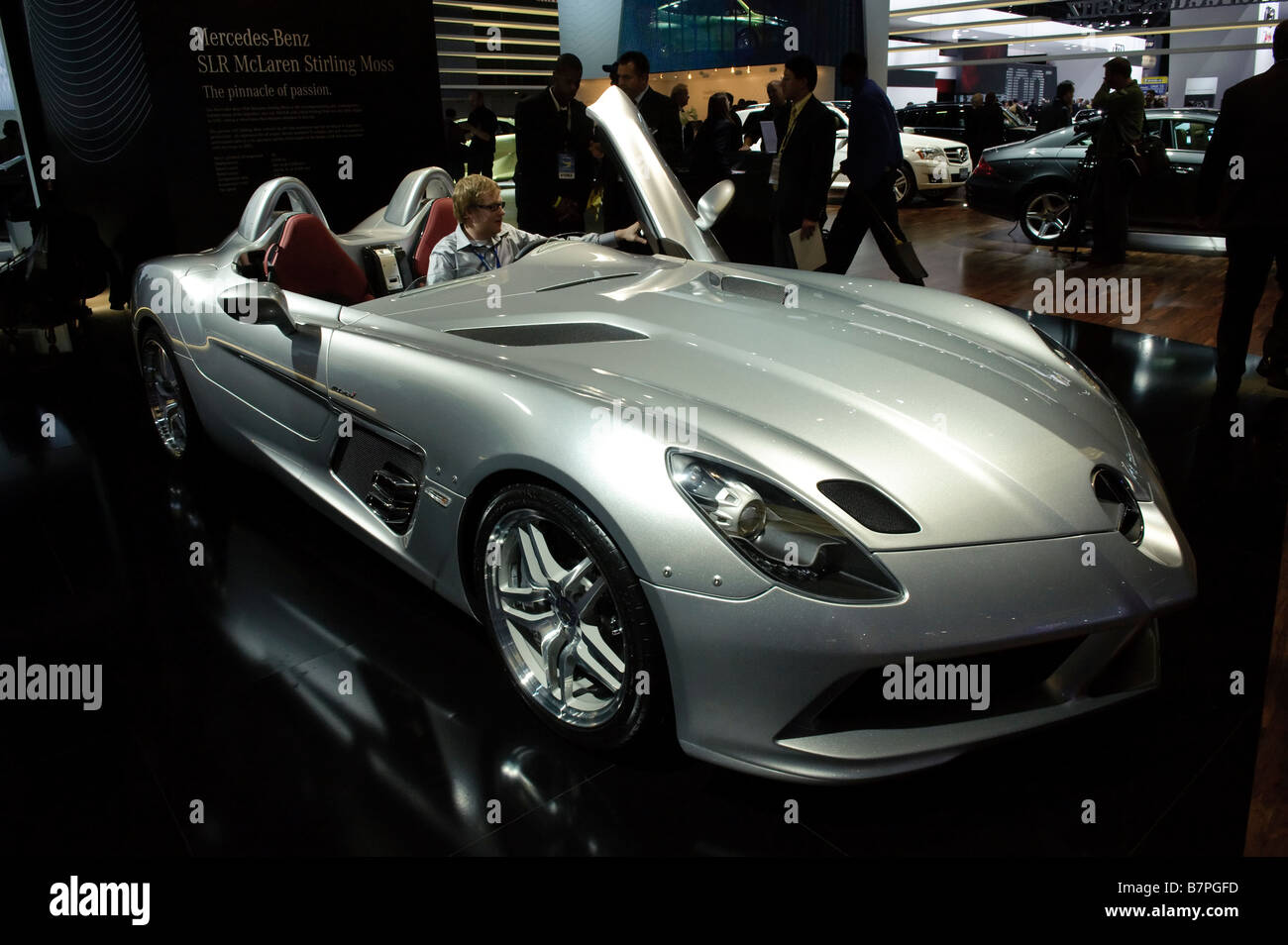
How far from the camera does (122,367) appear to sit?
18.2ft

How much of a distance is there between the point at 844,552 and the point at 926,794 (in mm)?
616

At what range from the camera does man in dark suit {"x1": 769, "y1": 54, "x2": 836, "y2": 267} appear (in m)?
5.33

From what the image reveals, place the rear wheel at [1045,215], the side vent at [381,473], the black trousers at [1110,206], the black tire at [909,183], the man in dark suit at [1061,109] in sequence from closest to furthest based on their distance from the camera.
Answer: the side vent at [381,473] → the black trousers at [1110,206] → the rear wheel at [1045,215] → the man in dark suit at [1061,109] → the black tire at [909,183]

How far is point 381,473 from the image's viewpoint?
7.83 ft

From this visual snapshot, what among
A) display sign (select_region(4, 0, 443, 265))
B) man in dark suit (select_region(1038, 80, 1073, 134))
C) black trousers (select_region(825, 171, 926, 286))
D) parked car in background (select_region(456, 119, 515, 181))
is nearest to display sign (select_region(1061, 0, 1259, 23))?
man in dark suit (select_region(1038, 80, 1073, 134))

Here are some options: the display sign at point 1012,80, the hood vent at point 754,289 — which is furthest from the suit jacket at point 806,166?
the display sign at point 1012,80

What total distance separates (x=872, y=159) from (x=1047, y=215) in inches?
157

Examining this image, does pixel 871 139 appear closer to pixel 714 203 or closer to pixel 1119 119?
pixel 714 203

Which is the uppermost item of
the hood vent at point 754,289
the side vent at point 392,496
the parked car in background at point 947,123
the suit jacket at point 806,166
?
the parked car in background at point 947,123

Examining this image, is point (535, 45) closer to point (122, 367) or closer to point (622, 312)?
point (122, 367)

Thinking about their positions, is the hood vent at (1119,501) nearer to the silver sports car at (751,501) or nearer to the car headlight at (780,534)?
the silver sports car at (751,501)

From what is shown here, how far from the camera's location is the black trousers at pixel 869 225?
5.75 meters

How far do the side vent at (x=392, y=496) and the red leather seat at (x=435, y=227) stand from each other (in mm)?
1491

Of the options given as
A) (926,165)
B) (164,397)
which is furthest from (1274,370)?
(926,165)
